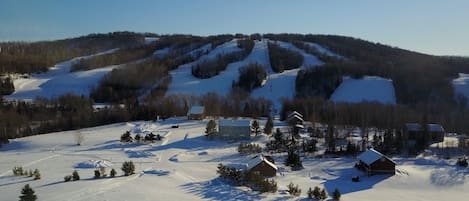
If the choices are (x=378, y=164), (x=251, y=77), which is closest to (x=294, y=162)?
(x=378, y=164)

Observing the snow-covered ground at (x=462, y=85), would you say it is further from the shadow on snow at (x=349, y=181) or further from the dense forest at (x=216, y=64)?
the shadow on snow at (x=349, y=181)

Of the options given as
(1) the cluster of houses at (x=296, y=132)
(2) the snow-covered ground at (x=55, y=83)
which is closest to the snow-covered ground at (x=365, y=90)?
(1) the cluster of houses at (x=296, y=132)

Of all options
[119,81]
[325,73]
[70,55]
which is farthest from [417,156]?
[70,55]

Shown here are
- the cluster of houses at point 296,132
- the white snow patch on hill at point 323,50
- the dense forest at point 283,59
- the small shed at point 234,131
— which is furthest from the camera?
the white snow patch on hill at point 323,50

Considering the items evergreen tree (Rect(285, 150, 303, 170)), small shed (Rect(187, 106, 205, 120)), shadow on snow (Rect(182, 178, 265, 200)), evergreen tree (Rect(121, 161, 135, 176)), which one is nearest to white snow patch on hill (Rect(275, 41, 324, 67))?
small shed (Rect(187, 106, 205, 120))

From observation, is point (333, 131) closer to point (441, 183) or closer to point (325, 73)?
point (441, 183)

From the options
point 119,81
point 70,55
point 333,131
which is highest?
point 70,55
